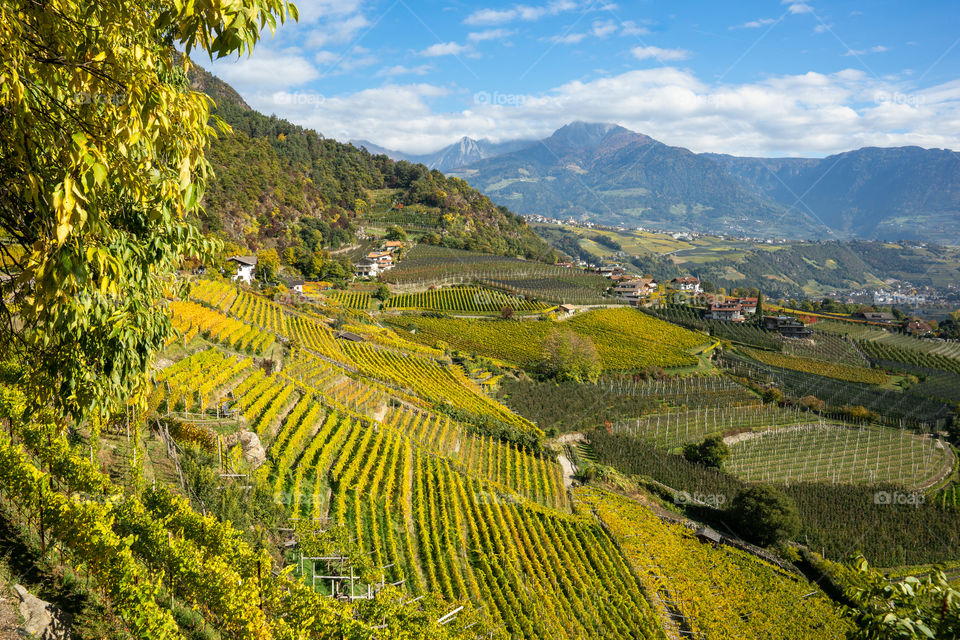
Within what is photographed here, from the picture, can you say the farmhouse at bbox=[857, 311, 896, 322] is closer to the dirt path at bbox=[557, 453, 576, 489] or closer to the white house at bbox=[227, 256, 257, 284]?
the dirt path at bbox=[557, 453, 576, 489]

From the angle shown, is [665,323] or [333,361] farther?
[665,323]

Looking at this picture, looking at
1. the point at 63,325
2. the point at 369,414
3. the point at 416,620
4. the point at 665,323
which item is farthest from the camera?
the point at 665,323

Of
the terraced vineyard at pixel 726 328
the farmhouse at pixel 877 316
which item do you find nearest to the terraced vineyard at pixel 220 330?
the terraced vineyard at pixel 726 328

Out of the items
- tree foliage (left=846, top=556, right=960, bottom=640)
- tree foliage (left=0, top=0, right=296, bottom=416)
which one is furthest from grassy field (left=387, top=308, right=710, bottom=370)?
tree foliage (left=0, top=0, right=296, bottom=416)

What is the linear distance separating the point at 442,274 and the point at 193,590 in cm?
7159

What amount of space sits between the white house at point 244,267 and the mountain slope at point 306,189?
622 centimetres

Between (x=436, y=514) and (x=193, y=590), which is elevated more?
(x=193, y=590)

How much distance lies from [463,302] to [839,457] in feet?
145

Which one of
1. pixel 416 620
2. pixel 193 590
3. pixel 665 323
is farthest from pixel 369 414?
pixel 665 323

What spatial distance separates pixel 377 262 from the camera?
264 ft

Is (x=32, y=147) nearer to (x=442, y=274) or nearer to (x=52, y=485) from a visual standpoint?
(x=52, y=485)

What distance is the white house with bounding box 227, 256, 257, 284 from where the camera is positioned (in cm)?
5915

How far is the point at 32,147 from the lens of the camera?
322cm

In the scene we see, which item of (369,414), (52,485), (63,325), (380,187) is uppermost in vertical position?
(380,187)
